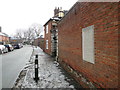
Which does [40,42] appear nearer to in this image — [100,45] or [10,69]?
[10,69]

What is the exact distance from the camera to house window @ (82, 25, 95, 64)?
12.8 ft

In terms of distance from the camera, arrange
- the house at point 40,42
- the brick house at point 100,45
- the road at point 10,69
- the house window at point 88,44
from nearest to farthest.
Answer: the brick house at point 100,45 → the house window at point 88,44 → the road at point 10,69 → the house at point 40,42

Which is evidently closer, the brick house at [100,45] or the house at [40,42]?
the brick house at [100,45]

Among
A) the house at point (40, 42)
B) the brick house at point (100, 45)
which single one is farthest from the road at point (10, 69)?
the house at point (40, 42)

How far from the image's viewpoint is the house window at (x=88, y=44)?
3.91 meters

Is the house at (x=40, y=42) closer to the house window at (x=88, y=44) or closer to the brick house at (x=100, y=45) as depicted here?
the house window at (x=88, y=44)

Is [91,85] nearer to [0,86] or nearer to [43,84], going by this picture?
[43,84]

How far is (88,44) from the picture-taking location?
13.8 ft

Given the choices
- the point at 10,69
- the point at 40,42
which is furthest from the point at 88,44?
the point at 40,42

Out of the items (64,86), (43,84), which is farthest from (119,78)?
(43,84)

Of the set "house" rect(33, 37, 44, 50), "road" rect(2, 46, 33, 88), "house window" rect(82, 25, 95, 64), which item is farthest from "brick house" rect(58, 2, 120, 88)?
"house" rect(33, 37, 44, 50)

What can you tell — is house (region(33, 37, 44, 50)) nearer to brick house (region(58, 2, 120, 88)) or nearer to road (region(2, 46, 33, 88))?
road (region(2, 46, 33, 88))

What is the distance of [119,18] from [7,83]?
17.6 ft

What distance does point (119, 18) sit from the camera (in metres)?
2.51
